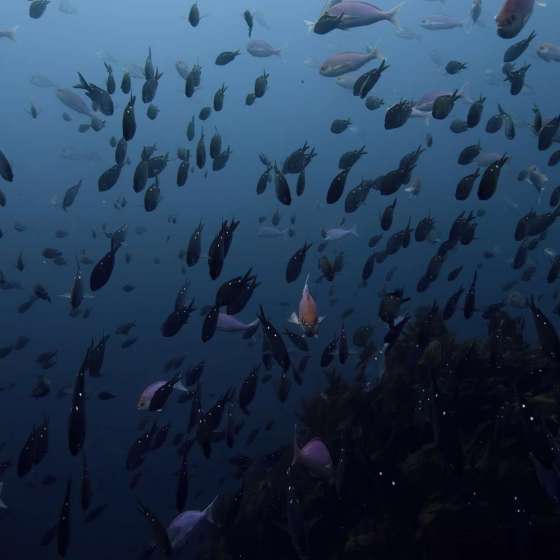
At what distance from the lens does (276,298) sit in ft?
125

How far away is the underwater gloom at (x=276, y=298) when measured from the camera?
5.23m

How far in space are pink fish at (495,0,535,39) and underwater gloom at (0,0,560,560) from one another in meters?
0.02

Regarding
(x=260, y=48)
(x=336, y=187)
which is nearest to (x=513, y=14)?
(x=336, y=187)

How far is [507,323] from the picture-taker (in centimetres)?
806

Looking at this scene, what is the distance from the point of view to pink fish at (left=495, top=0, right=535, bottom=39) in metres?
4.82

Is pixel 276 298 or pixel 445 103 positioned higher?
pixel 445 103

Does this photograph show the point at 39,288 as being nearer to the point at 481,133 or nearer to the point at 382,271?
the point at 382,271

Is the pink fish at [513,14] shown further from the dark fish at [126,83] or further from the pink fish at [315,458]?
the dark fish at [126,83]

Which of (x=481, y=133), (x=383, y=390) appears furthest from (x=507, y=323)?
(x=481, y=133)

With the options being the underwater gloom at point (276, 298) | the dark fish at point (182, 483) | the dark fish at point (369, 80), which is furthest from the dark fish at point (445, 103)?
the dark fish at point (182, 483)

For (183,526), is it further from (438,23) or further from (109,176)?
(438,23)

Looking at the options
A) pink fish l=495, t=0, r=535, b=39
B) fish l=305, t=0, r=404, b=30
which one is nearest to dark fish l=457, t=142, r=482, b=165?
fish l=305, t=0, r=404, b=30

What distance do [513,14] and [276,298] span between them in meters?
33.6

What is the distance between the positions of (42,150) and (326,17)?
152 feet
